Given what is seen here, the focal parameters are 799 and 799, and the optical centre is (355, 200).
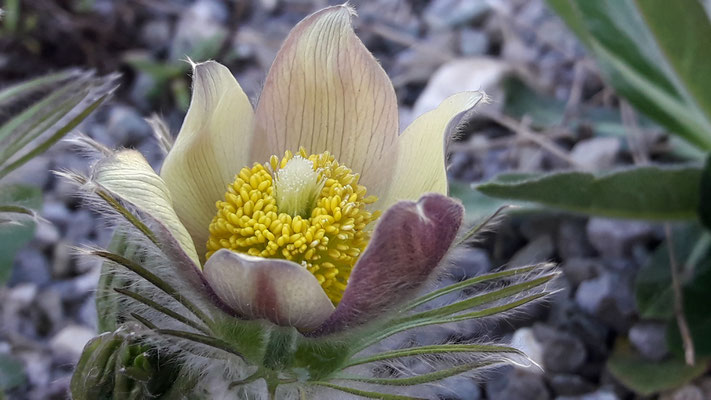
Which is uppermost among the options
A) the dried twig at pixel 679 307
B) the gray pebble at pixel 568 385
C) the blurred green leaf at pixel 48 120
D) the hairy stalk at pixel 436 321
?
the blurred green leaf at pixel 48 120

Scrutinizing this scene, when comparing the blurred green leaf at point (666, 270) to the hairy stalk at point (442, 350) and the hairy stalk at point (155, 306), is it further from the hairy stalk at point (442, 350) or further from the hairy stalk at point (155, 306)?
the hairy stalk at point (155, 306)

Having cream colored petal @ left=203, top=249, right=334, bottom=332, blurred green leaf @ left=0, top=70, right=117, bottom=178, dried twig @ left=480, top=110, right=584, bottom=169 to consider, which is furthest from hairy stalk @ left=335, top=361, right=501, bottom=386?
dried twig @ left=480, top=110, right=584, bottom=169

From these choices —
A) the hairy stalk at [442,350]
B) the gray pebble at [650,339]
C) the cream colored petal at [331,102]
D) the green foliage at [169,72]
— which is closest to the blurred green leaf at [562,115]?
the gray pebble at [650,339]

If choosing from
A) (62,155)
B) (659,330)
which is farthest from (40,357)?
→ (659,330)

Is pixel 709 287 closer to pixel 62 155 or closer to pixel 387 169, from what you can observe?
pixel 387 169

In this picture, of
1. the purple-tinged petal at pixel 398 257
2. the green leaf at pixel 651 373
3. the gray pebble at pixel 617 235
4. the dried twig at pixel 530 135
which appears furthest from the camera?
the dried twig at pixel 530 135

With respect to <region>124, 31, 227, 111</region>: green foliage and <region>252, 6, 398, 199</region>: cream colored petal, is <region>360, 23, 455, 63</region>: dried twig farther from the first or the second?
<region>252, 6, 398, 199</region>: cream colored petal

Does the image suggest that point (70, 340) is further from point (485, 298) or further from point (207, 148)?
point (485, 298)

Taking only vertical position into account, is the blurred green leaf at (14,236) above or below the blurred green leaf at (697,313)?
above
